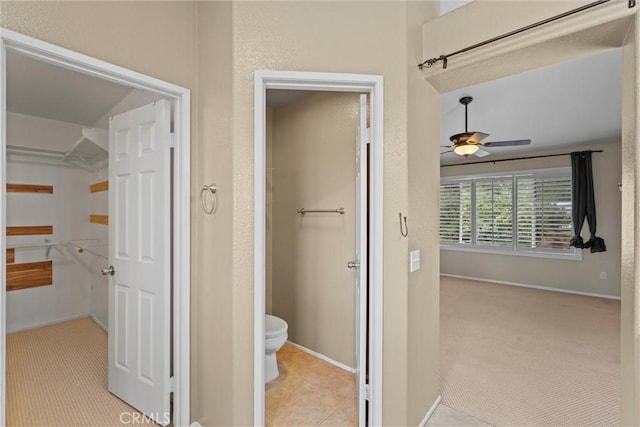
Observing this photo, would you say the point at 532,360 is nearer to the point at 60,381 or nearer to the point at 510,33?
the point at 510,33

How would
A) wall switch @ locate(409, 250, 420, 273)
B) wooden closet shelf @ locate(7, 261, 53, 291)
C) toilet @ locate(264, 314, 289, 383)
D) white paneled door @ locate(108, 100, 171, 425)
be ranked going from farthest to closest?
wooden closet shelf @ locate(7, 261, 53, 291) → toilet @ locate(264, 314, 289, 383) → white paneled door @ locate(108, 100, 171, 425) → wall switch @ locate(409, 250, 420, 273)

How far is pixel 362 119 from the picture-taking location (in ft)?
5.86

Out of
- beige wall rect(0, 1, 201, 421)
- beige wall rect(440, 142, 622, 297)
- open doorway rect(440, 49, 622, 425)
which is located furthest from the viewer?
beige wall rect(440, 142, 622, 297)

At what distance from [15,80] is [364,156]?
9.80 feet

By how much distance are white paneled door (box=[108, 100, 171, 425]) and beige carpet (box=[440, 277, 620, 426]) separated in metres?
2.06

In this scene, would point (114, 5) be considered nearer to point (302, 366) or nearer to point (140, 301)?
point (140, 301)

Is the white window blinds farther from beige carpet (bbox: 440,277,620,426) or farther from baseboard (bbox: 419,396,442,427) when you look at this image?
baseboard (bbox: 419,396,442,427)

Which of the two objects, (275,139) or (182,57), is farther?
(275,139)

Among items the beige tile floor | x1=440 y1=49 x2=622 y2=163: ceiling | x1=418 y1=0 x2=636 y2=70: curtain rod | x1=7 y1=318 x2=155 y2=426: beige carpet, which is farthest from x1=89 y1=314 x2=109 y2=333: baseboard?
x1=440 y1=49 x2=622 y2=163: ceiling

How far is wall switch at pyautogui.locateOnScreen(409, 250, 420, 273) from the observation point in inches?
68.6

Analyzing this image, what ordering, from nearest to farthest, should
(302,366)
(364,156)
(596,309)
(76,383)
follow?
(364,156)
(76,383)
(302,366)
(596,309)

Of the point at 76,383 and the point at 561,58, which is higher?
the point at 561,58

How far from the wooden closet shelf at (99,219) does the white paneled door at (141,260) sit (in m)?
1.45

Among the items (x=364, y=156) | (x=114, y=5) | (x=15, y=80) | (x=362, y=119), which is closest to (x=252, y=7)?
(x=114, y=5)
